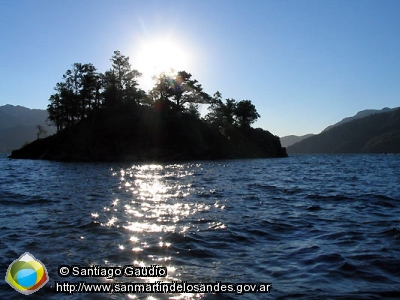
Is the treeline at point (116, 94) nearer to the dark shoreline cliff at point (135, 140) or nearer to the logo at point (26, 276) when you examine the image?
the dark shoreline cliff at point (135, 140)

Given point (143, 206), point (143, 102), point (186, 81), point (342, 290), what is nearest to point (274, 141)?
point (186, 81)

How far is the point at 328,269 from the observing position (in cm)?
836

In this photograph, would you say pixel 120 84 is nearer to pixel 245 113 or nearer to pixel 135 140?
pixel 135 140

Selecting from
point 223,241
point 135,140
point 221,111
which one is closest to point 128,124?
point 135,140

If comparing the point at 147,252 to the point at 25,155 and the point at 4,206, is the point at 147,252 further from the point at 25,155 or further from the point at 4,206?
the point at 25,155

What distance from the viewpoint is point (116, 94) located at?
317ft

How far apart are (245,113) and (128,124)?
56.3 meters

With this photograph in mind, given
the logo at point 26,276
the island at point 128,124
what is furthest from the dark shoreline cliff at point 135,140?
the logo at point 26,276

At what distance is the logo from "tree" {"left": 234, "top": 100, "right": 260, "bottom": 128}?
124605 millimetres

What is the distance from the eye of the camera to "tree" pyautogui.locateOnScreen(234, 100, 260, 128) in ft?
429

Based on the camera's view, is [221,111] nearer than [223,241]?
No

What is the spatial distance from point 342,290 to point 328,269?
121cm

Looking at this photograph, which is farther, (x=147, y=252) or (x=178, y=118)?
(x=178, y=118)

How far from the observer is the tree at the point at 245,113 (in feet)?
429
